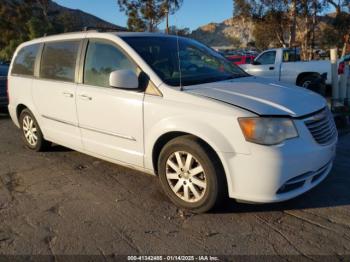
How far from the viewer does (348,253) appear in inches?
123

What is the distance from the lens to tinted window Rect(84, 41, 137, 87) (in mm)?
4488

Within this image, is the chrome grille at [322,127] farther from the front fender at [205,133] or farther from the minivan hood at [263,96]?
the front fender at [205,133]

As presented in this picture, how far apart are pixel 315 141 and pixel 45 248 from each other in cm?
253

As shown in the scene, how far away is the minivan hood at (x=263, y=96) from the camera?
3596 mm

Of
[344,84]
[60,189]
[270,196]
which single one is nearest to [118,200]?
[60,189]

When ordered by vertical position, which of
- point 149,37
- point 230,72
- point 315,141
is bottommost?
point 315,141

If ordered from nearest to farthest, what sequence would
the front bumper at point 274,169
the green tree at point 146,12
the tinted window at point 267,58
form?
the front bumper at point 274,169 < the tinted window at point 267,58 < the green tree at point 146,12

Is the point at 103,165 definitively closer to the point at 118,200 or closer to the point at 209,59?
the point at 118,200

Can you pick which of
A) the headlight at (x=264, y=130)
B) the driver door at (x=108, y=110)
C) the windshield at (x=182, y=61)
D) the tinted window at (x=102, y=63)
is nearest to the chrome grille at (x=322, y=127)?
the headlight at (x=264, y=130)

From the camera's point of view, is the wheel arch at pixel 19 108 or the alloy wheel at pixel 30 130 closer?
the alloy wheel at pixel 30 130

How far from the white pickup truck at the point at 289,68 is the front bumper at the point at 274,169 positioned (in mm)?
8593

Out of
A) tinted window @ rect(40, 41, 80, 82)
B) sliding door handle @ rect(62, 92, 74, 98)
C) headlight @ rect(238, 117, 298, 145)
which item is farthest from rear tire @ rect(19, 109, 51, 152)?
headlight @ rect(238, 117, 298, 145)

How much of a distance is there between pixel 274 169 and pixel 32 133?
416 cm

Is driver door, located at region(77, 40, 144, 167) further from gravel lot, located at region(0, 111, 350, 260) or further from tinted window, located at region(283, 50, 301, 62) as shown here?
tinted window, located at region(283, 50, 301, 62)
